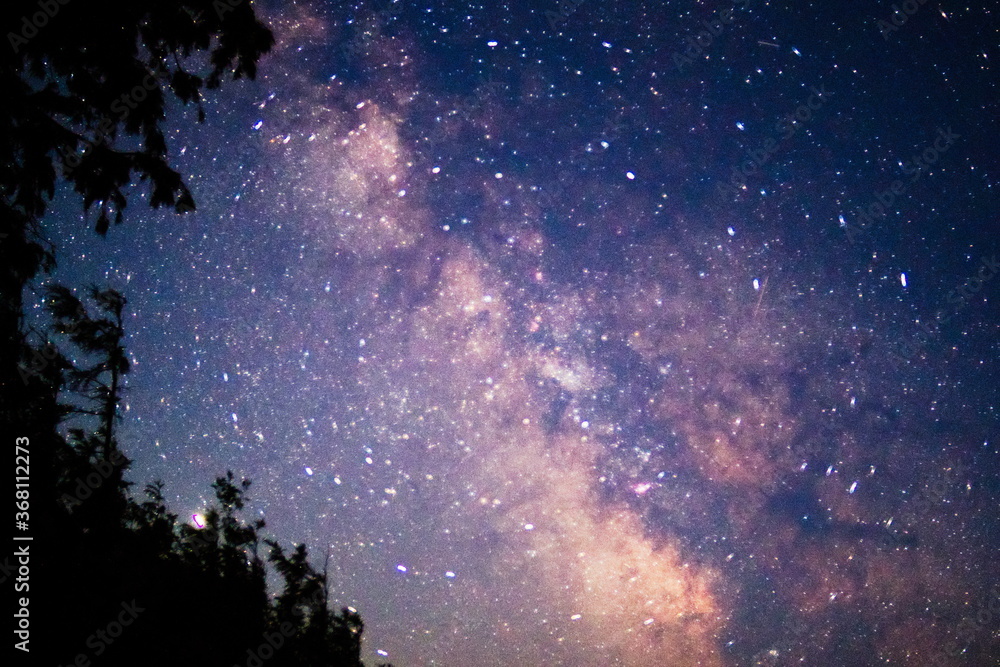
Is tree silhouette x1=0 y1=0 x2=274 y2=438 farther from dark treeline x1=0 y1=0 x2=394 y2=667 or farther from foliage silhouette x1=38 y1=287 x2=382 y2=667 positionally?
foliage silhouette x1=38 y1=287 x2=382 y2=667

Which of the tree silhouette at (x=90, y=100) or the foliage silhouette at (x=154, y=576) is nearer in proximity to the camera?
the tree silhouette at (x=90, y=100)

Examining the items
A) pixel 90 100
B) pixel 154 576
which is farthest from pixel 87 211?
pixel 154 576

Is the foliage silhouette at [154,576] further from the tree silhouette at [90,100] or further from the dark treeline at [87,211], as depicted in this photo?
the tree silhouette at [90,100]

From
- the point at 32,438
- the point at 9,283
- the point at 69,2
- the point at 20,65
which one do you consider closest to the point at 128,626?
the point at 32,438

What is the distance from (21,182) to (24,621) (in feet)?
10.6

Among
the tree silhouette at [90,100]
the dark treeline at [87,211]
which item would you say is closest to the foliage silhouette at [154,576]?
the dark treeline at [87,211]

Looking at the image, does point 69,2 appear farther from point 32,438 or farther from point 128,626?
point 128,626

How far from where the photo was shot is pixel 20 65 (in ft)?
9.35

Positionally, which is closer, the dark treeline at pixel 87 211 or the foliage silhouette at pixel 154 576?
the dark treeline at pixel 87 211

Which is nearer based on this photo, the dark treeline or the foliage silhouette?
the dark treeline

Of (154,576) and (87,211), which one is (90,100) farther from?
(154,576)

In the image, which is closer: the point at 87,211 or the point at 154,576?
the point at 87,211

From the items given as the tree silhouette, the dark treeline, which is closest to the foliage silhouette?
the dark treeline

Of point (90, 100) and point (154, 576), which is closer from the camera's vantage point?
point (90, 100)
